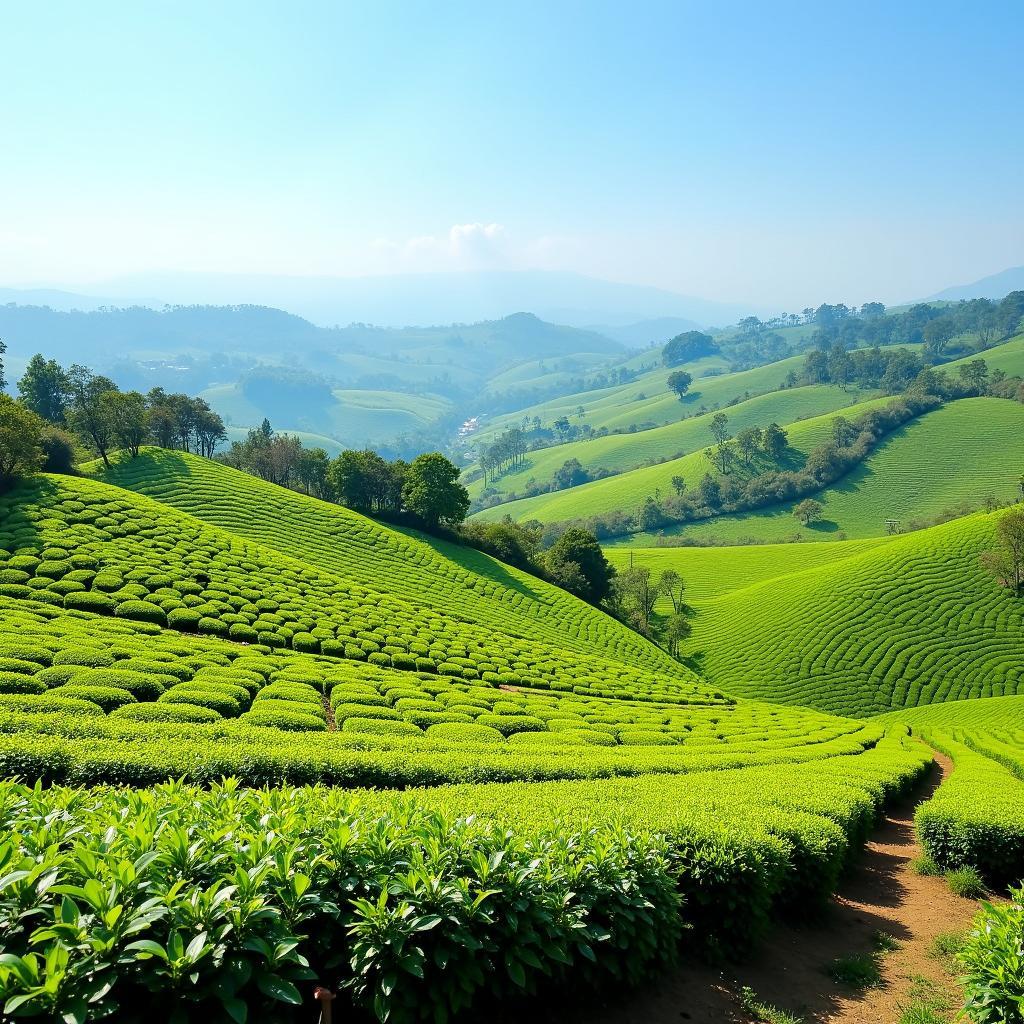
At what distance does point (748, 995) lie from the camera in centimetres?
841

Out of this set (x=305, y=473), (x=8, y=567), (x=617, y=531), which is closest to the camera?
(x=8, y=567)

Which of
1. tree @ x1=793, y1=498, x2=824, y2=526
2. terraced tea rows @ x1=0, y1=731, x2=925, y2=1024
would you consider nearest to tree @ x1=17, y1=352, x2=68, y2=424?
terraced tea rows @ x1=0, y1=731, x2=925, y2=1024

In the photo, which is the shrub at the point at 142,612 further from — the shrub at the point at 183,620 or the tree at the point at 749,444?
the tree at the point at 749,444

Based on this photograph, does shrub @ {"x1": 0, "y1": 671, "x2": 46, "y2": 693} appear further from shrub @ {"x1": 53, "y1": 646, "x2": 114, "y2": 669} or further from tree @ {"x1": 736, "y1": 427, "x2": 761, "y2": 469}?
tree @ {"x1": 736, "y1": 427, "x2": 761, "y2": 469}

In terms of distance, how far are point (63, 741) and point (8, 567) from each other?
2439 cm

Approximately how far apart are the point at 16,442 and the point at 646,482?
5677 inches

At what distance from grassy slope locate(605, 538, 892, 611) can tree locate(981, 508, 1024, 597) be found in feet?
73.0

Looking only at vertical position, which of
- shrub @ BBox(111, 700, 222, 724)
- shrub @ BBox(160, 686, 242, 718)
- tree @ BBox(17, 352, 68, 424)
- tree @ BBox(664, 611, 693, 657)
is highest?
tree @ BBox(17, 352, 68, 424)

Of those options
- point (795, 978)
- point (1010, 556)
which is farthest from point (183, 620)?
point (1010, 556)

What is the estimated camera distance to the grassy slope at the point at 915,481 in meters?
127

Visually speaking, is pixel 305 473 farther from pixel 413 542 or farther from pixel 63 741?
pixel 63 741

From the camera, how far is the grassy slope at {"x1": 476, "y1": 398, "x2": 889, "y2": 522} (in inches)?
6216

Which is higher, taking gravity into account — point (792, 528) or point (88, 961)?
point (88, 961)

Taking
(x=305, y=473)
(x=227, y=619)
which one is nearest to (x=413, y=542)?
(x=305, y=473)
